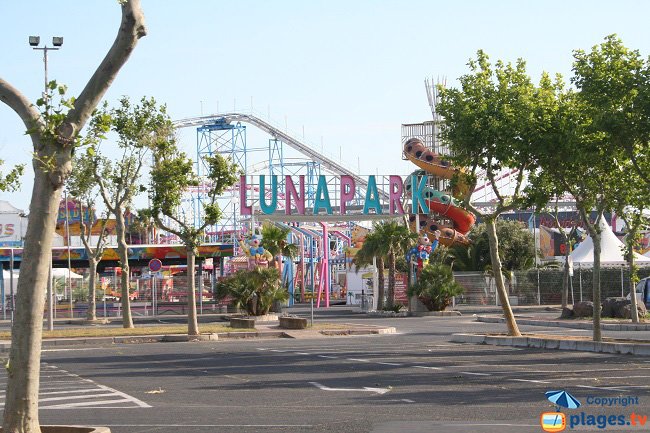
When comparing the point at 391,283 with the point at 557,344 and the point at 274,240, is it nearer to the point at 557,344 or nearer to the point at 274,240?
the point at 274,240

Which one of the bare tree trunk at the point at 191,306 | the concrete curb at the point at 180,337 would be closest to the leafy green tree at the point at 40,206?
the concrete curb at the point at 180,337

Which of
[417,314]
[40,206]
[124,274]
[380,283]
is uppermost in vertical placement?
[40,206]

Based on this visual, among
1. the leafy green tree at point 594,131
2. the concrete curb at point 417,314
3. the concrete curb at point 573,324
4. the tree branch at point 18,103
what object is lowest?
the concrete curb at point 417,314

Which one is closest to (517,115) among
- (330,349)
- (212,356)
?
(330,349)

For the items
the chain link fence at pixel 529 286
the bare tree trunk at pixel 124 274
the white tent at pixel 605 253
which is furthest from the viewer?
the chain link fence at pixel 529 286

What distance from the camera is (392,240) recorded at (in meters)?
51.3

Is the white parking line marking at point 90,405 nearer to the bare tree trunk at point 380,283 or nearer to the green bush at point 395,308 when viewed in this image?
the green bush at point 395,308

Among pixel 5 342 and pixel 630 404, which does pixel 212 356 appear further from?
pixel 630 404

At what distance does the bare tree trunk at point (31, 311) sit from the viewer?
921cm

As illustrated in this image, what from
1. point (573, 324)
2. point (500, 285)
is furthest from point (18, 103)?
point (573, 324)

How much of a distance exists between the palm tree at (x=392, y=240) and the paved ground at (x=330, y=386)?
24427mm

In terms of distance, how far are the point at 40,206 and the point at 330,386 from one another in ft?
27.2

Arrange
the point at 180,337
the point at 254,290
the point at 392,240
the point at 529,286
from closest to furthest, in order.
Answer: the point at 180,337, the point at 254,290, the point at 392,240, the point at 529,286

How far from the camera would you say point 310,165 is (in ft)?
262
